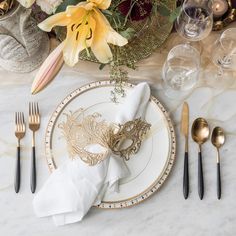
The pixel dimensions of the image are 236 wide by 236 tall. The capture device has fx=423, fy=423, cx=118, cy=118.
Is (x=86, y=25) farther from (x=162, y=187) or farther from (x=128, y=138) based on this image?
(x=162, y=187)

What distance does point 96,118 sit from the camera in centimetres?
92

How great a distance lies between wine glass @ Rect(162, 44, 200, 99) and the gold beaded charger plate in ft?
0.19

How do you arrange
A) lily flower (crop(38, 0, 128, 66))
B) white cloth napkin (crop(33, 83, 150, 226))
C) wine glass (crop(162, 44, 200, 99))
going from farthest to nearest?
wine glass (crop(162, 44, 200, 99)) → white cloth napkin (crop(33, 83, 150, 226)) → lily flower (crop(38, 0, 128, 66))

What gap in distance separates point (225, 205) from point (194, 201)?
0.07m

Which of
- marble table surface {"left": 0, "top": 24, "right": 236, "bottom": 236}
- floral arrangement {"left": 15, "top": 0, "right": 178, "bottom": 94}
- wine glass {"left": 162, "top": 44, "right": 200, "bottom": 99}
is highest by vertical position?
floral arrangement {"left": 15, "top": 0, "right": 178, "bottom": 94}

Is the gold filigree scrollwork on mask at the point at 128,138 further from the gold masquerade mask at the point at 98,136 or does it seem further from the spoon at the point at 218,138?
the spoon at the point at 218,138

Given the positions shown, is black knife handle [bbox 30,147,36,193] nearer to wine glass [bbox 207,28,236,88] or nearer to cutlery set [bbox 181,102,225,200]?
cutlery set [bbox 181,102,225,200]

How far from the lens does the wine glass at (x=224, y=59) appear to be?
3.14 feet

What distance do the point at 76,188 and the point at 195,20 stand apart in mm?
432

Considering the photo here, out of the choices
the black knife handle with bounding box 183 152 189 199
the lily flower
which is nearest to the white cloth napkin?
the black knife handle with bounding box 183 152 189 199

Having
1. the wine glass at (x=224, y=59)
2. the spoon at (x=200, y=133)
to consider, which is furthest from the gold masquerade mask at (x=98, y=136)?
the wine glass at (x=224, y=59)

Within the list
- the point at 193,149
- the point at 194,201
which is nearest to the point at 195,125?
the point at 193,149

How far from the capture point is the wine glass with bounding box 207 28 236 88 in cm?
96

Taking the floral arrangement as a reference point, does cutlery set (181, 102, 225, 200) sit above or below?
below
